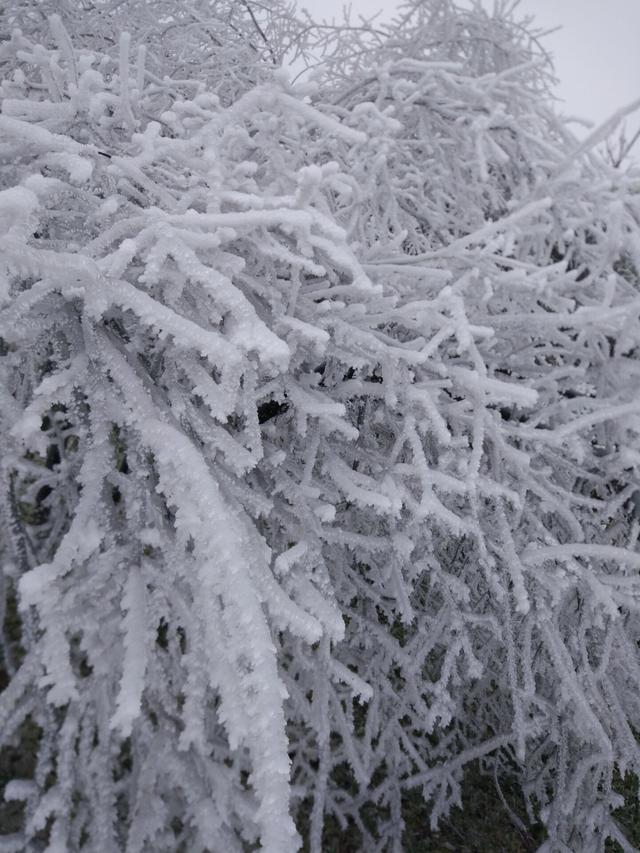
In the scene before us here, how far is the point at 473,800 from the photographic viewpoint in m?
5.37

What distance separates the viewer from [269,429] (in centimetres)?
236

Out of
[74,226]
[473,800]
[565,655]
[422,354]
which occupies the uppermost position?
[74,226]

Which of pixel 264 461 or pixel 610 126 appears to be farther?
pixel 610 126

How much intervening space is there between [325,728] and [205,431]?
1579 mm

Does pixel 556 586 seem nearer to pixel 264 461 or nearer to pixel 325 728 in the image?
pixel 325 728

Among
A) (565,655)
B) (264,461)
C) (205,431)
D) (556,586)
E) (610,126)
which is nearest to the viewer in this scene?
(205,431)

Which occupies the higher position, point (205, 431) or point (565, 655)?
point (205, 431)

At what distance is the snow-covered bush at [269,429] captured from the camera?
1453 mm

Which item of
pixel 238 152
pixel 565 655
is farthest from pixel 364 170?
pixel 565 655

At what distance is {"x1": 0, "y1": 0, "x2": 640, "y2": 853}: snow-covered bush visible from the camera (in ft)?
4.77

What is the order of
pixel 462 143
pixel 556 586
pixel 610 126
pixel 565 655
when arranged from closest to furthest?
1. pixel 610 126
2. pixel 556 586
3. pixel 565 655
4. pixel 462 143

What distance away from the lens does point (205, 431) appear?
171 cm

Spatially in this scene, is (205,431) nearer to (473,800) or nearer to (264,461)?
(264,461)

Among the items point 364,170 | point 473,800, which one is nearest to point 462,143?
point 364,170
